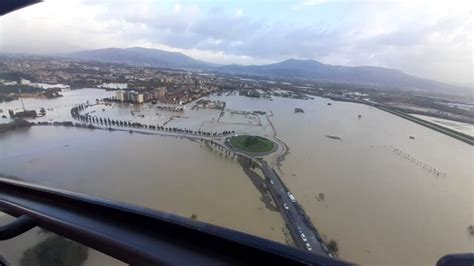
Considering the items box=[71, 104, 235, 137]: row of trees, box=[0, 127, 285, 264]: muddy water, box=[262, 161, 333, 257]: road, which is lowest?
box=[71, 104, 235, 137]: row of trees

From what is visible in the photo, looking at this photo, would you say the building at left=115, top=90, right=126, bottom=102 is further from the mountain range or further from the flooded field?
the mountain range

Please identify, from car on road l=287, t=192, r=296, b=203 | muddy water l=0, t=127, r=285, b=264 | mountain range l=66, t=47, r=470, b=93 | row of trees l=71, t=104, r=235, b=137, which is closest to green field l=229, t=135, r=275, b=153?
muddy water l=0, t=127, r=285, b=264

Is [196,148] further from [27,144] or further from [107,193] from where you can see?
[27,144]

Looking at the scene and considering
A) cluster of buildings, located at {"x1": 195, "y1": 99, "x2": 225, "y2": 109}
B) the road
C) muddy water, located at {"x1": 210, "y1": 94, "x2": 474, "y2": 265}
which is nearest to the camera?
the road

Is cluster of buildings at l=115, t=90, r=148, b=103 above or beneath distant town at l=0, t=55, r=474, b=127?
beneath

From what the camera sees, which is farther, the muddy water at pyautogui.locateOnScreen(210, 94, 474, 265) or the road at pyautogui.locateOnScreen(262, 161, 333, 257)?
the muddy water at pyautogui.locateOnScreen(210, 94, 474, 265)

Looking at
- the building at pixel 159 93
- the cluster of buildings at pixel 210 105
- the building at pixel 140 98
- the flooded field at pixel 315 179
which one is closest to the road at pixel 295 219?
the flooded field at pixel 315 179
